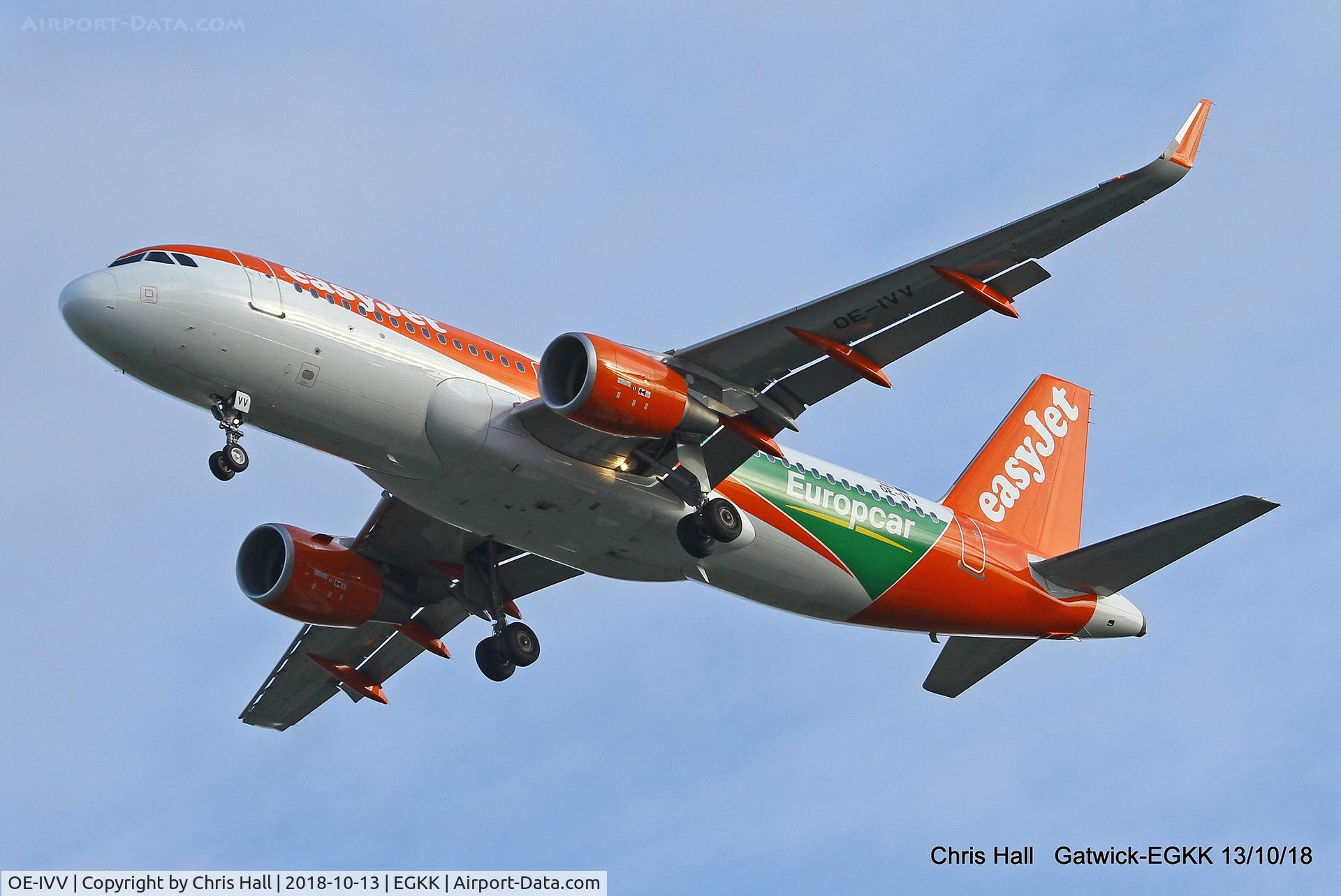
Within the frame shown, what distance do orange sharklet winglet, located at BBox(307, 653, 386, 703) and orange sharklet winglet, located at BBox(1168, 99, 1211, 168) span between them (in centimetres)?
2161

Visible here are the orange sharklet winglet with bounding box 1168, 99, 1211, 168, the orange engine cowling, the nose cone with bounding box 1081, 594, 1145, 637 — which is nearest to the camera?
the orange sharklet winglet with bounding box 1168, 99, 1211, 168

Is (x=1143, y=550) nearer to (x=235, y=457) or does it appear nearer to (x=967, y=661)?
(x=967, y=661)

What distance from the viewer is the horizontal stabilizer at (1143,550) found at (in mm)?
34125

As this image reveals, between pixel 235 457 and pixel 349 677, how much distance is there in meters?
11.3

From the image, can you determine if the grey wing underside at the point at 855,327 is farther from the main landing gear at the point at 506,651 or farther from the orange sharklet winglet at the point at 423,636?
the orange sharklet winglet at the point at 423,636

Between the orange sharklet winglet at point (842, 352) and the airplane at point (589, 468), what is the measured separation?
63 mm

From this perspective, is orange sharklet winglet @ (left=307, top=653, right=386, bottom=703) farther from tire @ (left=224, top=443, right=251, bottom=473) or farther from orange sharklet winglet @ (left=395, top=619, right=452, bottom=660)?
tire @ (left=224, top=443, right=251, bottom=473)

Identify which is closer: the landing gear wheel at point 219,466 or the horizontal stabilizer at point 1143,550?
the landing gear wheel at point 219,466

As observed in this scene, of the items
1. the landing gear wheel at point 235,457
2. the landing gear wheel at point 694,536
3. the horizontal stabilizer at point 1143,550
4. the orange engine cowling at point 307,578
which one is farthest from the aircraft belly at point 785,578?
the landing gear wheel at point 235,457

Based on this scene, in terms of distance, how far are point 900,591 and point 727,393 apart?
677cm

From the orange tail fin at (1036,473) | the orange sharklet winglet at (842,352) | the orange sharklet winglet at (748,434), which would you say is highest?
the orange tail fin at (1036,473)

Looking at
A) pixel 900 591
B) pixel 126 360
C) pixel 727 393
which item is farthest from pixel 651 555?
pixel 126 360

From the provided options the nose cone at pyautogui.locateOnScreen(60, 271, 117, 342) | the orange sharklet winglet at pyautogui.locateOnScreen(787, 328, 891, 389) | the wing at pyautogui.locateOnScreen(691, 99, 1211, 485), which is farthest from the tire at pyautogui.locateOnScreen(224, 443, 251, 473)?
the orange sharklet winglet at pyautogui.locateOnScreen(787, 328, 891, 389)

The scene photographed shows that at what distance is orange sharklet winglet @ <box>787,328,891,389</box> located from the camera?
104ft
